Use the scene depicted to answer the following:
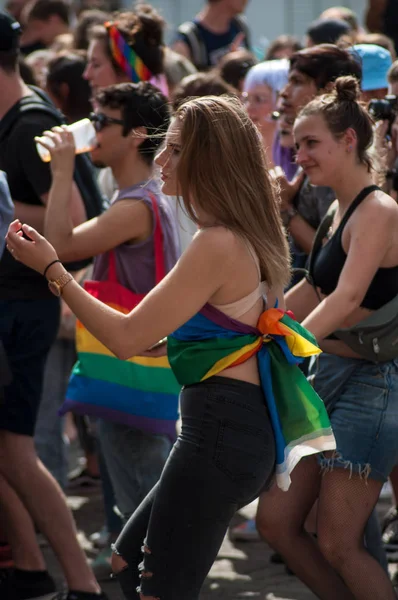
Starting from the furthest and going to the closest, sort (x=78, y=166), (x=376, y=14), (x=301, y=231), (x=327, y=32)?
(x=376, y=14)
(x=327, y=32)
(x=78, y=166)
(x=301, y=231)

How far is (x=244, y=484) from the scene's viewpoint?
9.94 ft

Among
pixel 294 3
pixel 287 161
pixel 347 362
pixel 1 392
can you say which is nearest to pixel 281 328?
pixel 347 362

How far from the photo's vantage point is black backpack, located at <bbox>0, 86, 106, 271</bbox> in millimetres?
4348

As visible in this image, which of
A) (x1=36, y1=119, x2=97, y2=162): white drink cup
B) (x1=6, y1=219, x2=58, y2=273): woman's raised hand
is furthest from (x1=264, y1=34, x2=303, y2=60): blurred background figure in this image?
(x1=6, y1=219, x2=58, y2=273): woman's raised hand

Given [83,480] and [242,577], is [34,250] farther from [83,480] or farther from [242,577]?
[83,480]

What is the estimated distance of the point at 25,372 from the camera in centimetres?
431

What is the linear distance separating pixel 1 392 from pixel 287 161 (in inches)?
78.4

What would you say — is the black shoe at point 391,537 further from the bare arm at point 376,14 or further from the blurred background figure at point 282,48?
the bare arm at point 376,14

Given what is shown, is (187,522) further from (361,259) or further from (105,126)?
(105,126)

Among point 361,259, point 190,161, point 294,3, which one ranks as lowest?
point 294,3

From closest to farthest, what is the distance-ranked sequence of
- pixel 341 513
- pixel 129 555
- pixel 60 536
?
pixel 129 555 < pixel 341 513 < pixel 60 536

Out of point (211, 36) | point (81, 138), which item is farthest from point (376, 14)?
point (81, 138)

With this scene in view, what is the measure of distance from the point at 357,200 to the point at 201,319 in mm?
912

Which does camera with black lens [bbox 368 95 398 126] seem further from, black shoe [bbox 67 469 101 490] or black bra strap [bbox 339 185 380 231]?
black shoe [bbox 67 469 101 490]
